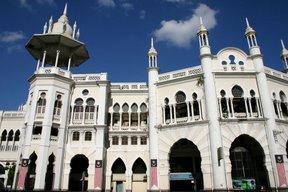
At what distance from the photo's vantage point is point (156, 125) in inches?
1153

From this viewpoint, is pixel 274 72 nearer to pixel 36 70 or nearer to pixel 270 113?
pixel 270 113

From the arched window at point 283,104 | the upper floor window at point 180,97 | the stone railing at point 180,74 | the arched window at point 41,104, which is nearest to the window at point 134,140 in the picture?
the upper floor window at point 180,97

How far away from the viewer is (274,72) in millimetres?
30031

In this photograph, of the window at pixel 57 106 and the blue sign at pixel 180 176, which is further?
the window at pixel 57 106

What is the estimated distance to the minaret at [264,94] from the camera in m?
24.9

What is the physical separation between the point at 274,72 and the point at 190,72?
1046 cm

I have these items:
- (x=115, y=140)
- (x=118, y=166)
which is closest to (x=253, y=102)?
(x=115, y=140)

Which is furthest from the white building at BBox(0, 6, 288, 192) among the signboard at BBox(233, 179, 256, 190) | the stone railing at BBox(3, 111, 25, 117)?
the stone railing at BBox(3, 111, 25, 117)

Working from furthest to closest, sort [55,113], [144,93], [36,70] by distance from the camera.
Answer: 1. [144,93]
2. [36,70]
3. [55,113]

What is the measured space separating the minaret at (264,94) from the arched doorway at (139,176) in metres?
14.9

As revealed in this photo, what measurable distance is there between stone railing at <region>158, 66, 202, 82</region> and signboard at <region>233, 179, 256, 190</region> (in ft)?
42.2

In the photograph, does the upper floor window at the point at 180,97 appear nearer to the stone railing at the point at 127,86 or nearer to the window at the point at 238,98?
the window at the point at 238,98

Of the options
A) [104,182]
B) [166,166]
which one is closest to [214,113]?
[166,166]

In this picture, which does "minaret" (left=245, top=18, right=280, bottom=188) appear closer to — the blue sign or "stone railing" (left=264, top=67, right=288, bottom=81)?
"stone railing" (left=264, top=67, right=288, bottom=81)
